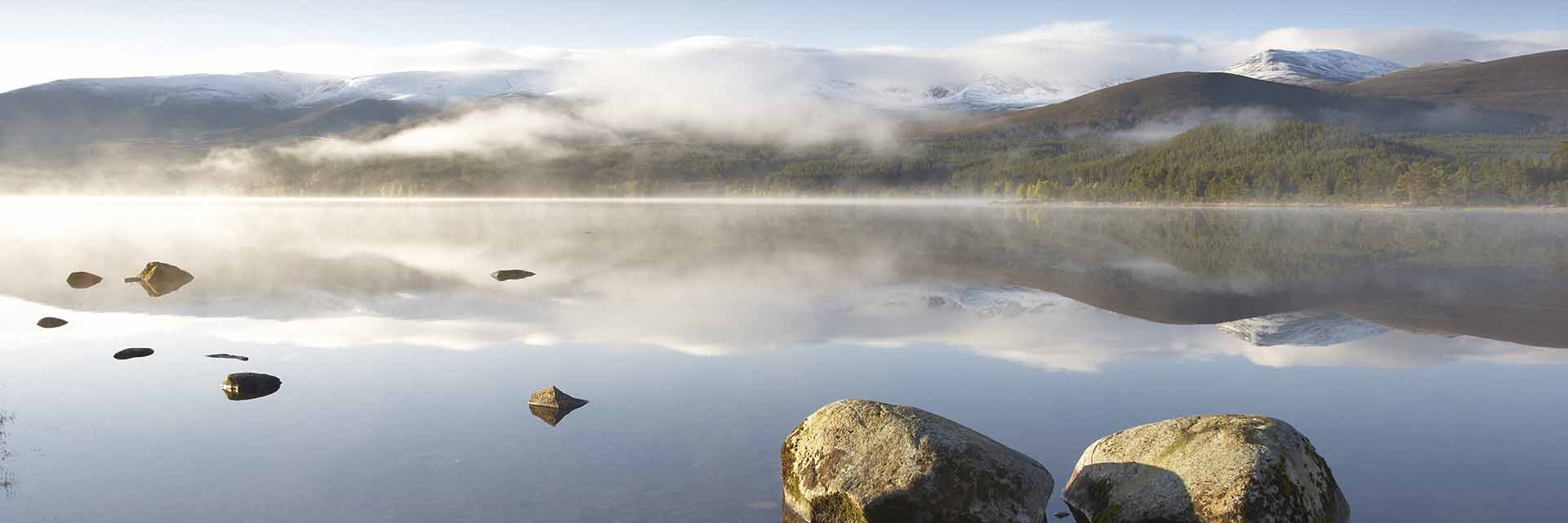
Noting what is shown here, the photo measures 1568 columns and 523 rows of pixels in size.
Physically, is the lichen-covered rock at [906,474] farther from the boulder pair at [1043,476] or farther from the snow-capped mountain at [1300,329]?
the snow-capped mountain at [1300,329]

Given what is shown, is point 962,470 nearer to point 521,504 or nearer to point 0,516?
point 521,504

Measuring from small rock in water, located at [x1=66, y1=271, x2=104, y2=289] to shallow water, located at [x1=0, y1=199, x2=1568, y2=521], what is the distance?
0.89 meters

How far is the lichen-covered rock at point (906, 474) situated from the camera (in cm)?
1175

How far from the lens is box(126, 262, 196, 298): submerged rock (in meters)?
37.9

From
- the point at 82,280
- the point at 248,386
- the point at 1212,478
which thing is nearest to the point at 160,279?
the point at 82,280

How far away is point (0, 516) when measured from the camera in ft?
42.9

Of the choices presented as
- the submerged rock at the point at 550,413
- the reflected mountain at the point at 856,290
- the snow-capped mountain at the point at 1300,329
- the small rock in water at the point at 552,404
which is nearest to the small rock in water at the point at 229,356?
the reflected mountain at the point at 856,290

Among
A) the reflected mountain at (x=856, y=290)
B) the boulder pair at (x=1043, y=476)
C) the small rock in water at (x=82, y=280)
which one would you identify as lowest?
the reflected mountain at (x=856, y=290)

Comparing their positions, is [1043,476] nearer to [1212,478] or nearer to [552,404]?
[1212,478]

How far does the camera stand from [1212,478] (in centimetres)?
1150

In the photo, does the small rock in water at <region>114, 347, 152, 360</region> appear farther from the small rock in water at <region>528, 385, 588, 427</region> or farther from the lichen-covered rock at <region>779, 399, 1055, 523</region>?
the lichen-covered rock at <region>779, 399, 1055, 523</region>

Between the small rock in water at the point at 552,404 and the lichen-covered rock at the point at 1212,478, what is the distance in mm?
9094

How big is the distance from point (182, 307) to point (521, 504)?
25.6 metres

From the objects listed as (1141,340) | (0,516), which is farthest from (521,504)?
(1141,340)
